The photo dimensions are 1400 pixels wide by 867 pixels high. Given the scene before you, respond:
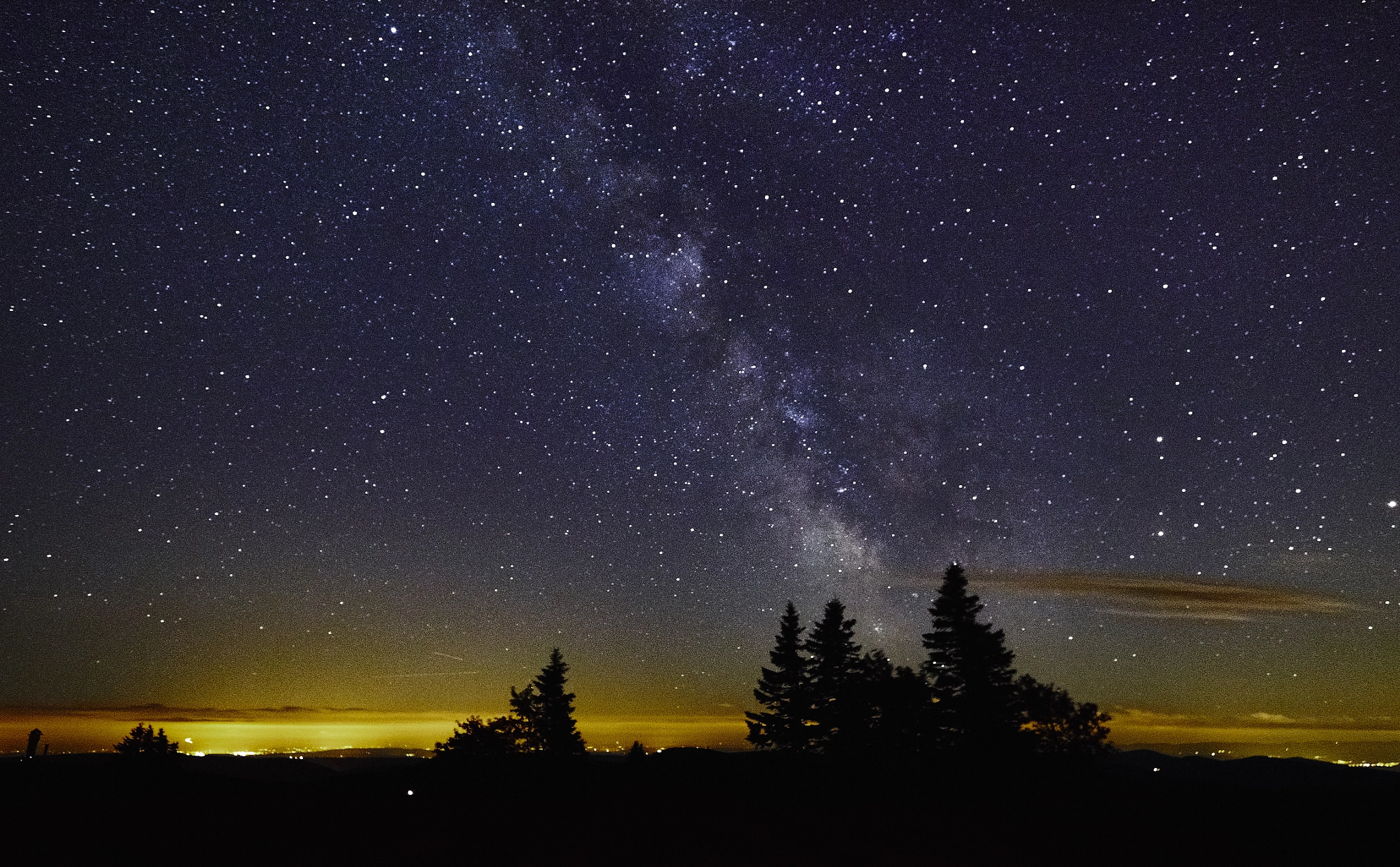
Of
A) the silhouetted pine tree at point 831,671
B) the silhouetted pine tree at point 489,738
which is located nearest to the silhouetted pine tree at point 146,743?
the silhouetted pine tree at point 489,738

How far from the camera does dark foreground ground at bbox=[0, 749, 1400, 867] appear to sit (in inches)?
751

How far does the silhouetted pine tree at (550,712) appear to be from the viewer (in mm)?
59750

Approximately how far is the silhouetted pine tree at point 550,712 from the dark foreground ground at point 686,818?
27.5 m

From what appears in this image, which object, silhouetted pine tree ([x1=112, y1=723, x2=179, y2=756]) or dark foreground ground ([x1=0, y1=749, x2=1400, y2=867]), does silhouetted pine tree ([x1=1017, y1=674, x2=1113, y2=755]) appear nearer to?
dark foreground ground ([x1=0, y1=749, x2=1400, y2=867])

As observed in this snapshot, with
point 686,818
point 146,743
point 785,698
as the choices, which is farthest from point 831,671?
point 146,743

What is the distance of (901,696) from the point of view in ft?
131

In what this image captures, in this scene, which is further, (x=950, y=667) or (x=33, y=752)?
(x=950, y=667)

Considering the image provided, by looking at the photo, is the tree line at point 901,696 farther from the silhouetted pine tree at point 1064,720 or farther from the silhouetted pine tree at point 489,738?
the silhouetted pine tree at point 489,738

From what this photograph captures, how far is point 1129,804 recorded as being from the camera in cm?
2523

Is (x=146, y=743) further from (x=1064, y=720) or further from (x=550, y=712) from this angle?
(x=1064, y=720)

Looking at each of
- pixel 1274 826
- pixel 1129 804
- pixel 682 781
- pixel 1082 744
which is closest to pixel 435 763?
pixel 682 781

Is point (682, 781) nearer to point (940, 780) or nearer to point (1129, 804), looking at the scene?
point (940, 780)

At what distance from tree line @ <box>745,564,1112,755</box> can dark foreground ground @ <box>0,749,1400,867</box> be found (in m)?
4.18

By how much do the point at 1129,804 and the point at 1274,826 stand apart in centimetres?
422
